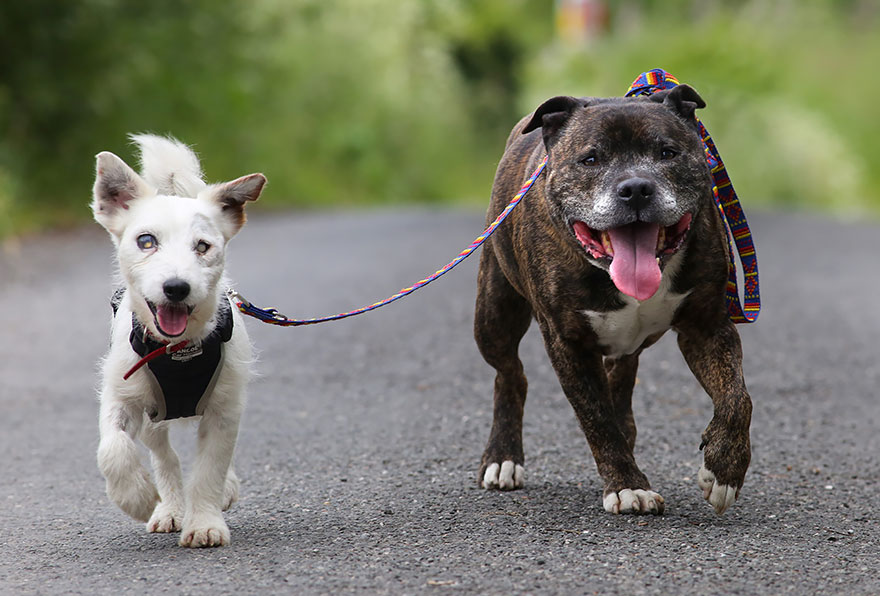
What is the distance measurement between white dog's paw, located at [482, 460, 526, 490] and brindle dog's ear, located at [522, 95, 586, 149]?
1342 millimetres

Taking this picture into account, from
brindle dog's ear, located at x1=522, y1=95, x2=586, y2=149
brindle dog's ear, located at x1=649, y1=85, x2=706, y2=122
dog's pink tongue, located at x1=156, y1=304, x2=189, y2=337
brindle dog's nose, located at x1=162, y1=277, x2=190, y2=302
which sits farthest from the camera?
brindle dog's ear, located at x1=522, y1=95, x2=586, y2=149

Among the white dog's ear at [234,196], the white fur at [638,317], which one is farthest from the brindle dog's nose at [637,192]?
the white dog's ear at [234,196]

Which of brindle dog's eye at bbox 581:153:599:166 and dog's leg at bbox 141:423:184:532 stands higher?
brindle dog's eye at bbox 581:153:599:166

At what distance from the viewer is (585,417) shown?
4.86 metres

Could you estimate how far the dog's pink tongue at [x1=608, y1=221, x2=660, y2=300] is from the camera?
173 inches

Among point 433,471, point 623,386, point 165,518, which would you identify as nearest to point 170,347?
point 165,518

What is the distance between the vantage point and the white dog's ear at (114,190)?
4.38m

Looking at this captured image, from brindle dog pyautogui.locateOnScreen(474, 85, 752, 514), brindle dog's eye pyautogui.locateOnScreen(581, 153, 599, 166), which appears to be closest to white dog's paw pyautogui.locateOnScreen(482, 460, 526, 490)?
brindle dog pyautogui.locateOnScreen(474, 85, 752, 514)

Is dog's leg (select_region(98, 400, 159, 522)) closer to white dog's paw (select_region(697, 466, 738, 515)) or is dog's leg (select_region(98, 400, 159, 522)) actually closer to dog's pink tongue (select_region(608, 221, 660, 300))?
dog's pink tongue (select_region(608, 221, 660, 300))

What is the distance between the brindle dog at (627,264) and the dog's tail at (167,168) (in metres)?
1.32

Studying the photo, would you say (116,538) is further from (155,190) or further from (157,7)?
(157,7)

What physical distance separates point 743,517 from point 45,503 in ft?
8.98

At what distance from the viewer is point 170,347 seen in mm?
4406

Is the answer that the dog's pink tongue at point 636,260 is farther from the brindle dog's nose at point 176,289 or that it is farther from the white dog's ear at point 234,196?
the brindle dog's nose at point 176,289
